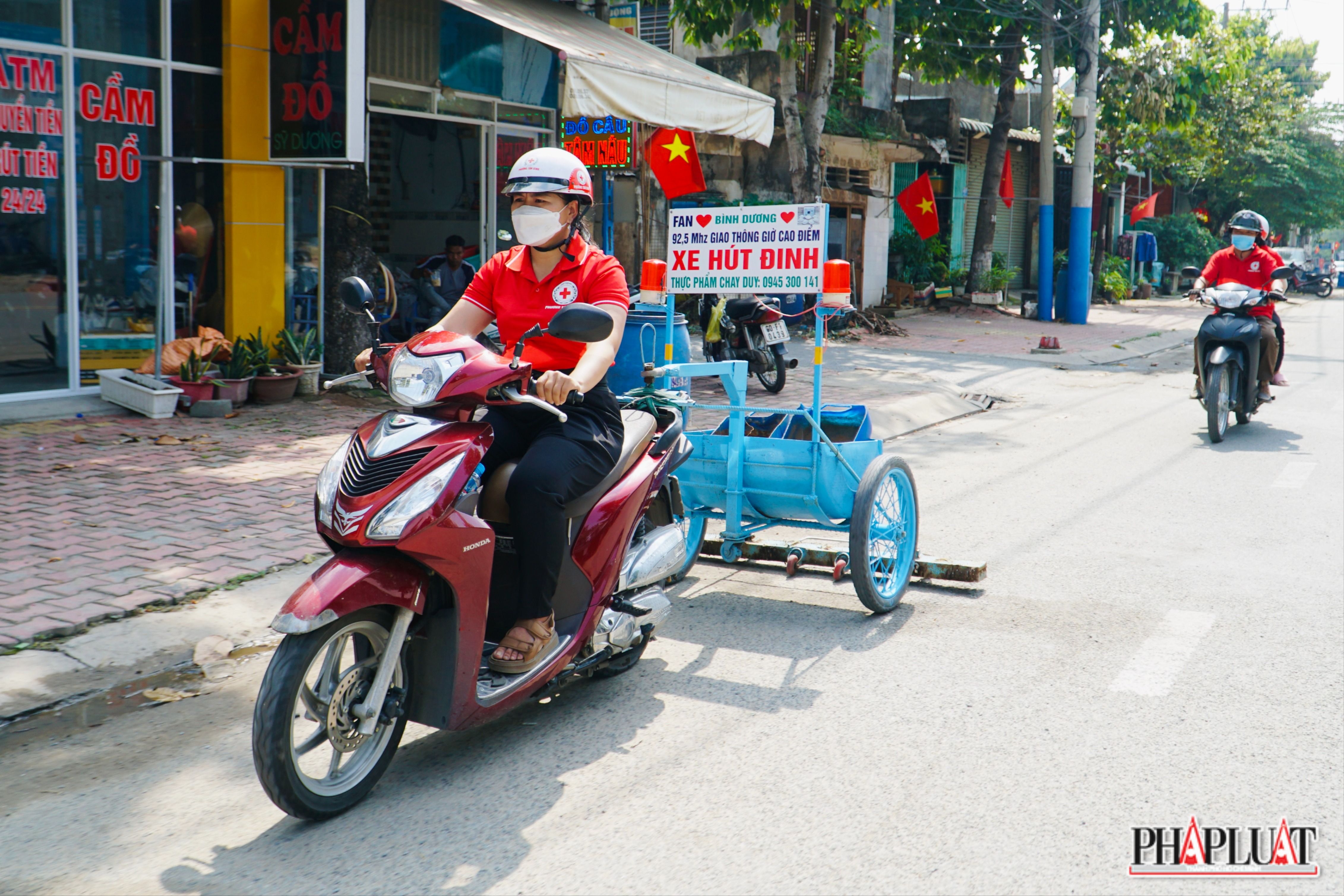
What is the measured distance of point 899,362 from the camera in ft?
49.7

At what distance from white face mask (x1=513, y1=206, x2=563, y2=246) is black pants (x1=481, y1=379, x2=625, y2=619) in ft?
1.77

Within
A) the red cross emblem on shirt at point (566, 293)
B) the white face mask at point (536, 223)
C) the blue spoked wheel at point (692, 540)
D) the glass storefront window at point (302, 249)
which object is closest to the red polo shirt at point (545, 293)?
the red cross emblem on shirt at point (566, 293)

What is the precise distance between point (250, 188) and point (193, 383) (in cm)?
198

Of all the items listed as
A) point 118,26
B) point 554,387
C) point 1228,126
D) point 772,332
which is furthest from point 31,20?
point 1228,126

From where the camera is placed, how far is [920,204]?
20.7 m

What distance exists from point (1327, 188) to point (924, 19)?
28786 mm

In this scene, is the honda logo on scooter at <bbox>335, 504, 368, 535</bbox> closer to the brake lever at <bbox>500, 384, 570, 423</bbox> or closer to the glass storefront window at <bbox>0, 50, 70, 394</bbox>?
the brake lever at <bbox>500, 384, 570, 423</bbox>

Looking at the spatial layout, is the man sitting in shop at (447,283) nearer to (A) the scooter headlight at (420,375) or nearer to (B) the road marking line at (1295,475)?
(B) the road marking line at (1295,475)

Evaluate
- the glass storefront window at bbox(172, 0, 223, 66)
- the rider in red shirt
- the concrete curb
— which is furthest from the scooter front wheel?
the rider in red shirt

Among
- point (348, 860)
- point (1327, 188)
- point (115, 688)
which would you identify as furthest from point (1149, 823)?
point (1327, 188)

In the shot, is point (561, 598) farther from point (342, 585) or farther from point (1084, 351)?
point (1084, 351)

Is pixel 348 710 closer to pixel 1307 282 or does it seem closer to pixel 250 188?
pixel 250 188

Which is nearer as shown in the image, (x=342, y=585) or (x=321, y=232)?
(x=342, y=585)

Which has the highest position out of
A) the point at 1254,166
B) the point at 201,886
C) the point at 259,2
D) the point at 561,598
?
the point at 1254,166
